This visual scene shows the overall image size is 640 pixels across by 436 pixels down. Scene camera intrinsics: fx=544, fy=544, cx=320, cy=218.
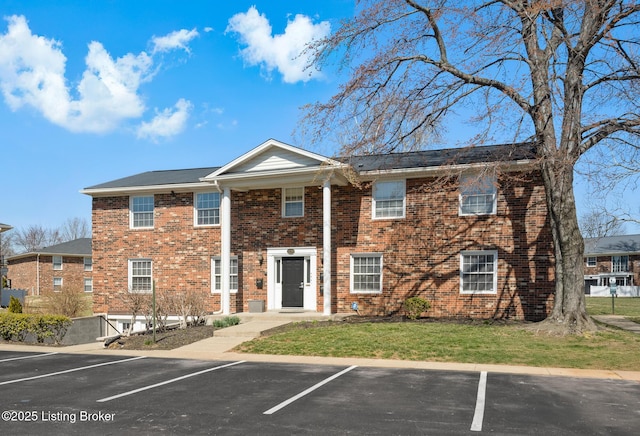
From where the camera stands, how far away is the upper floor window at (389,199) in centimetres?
2038

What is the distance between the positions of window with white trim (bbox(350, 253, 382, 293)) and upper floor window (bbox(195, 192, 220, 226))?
20.4 feet

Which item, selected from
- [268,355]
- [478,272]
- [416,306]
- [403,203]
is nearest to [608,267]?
[478,272]

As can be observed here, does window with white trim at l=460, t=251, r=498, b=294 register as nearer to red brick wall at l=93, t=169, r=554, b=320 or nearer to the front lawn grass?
red brick wall at l=93, t=169, r=554, b=320

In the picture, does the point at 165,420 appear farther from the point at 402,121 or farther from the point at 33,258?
the point at 33,258

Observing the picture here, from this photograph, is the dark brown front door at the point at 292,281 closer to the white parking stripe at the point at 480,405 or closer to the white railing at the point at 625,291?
the white parking stripe at the point at 480,405

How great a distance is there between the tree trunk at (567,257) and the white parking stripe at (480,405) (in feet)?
19.4

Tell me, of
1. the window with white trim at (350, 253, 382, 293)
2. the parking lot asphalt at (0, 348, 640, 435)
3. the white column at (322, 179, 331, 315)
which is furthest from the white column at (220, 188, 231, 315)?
the parking lot asphalt at (0, 348, 640, 435)

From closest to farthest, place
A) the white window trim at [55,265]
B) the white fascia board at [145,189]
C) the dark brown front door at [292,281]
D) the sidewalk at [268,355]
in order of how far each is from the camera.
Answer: the sidewalk at [268,355], the dark brown front door at [292,281], the white fascia board at [145,189], the white window trim at [55,265]

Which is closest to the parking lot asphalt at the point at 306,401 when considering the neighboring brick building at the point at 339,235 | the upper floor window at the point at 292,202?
the neighboring brick building at the point at 339,235

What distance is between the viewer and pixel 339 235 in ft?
68.7

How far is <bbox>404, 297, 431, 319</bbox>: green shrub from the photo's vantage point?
19000 millimetres

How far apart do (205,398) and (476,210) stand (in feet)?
43.7

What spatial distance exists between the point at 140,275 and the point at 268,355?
12.2 meters

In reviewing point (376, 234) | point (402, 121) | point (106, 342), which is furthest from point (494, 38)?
point (106, 342)
